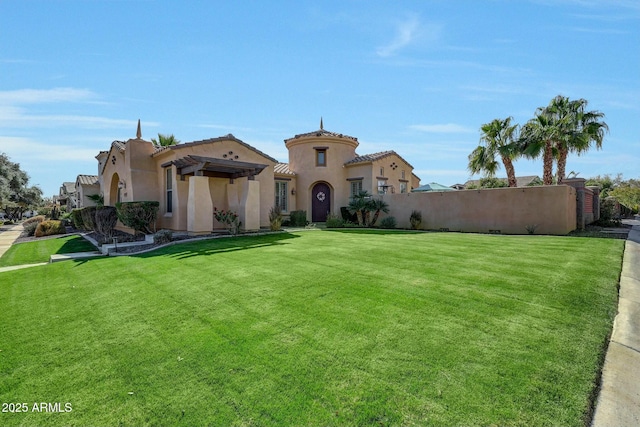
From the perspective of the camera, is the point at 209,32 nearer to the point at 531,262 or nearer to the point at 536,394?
the point at 531,262

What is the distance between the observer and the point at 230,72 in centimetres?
1294

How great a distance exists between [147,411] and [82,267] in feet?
28.7

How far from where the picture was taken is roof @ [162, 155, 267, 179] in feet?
43.4

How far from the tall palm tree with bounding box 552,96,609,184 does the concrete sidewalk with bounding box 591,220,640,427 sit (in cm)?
1862

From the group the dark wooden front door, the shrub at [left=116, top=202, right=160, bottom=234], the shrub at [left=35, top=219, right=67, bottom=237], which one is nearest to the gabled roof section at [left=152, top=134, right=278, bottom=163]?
the shrub at [left=116, top=202, right=160, bottom=234]

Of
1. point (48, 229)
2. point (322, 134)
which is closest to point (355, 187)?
point (322, 134)

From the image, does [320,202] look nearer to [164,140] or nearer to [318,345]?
[164,140]

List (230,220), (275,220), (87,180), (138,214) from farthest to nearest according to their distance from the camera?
(87,180) < (275,220) < (230,220) < (138,214)

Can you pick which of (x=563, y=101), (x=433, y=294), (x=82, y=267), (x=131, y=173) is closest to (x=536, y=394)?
(x=433, y=294)

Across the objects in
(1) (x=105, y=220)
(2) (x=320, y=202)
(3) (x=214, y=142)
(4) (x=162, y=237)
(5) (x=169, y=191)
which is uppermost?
(3) (x=214, y=142)

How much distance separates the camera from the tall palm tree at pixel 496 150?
71.9 feet

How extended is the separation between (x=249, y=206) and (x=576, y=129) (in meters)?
21.3

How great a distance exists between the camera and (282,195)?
23547 millimetres

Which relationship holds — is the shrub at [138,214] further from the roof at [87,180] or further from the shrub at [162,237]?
the roof at [87,180]
